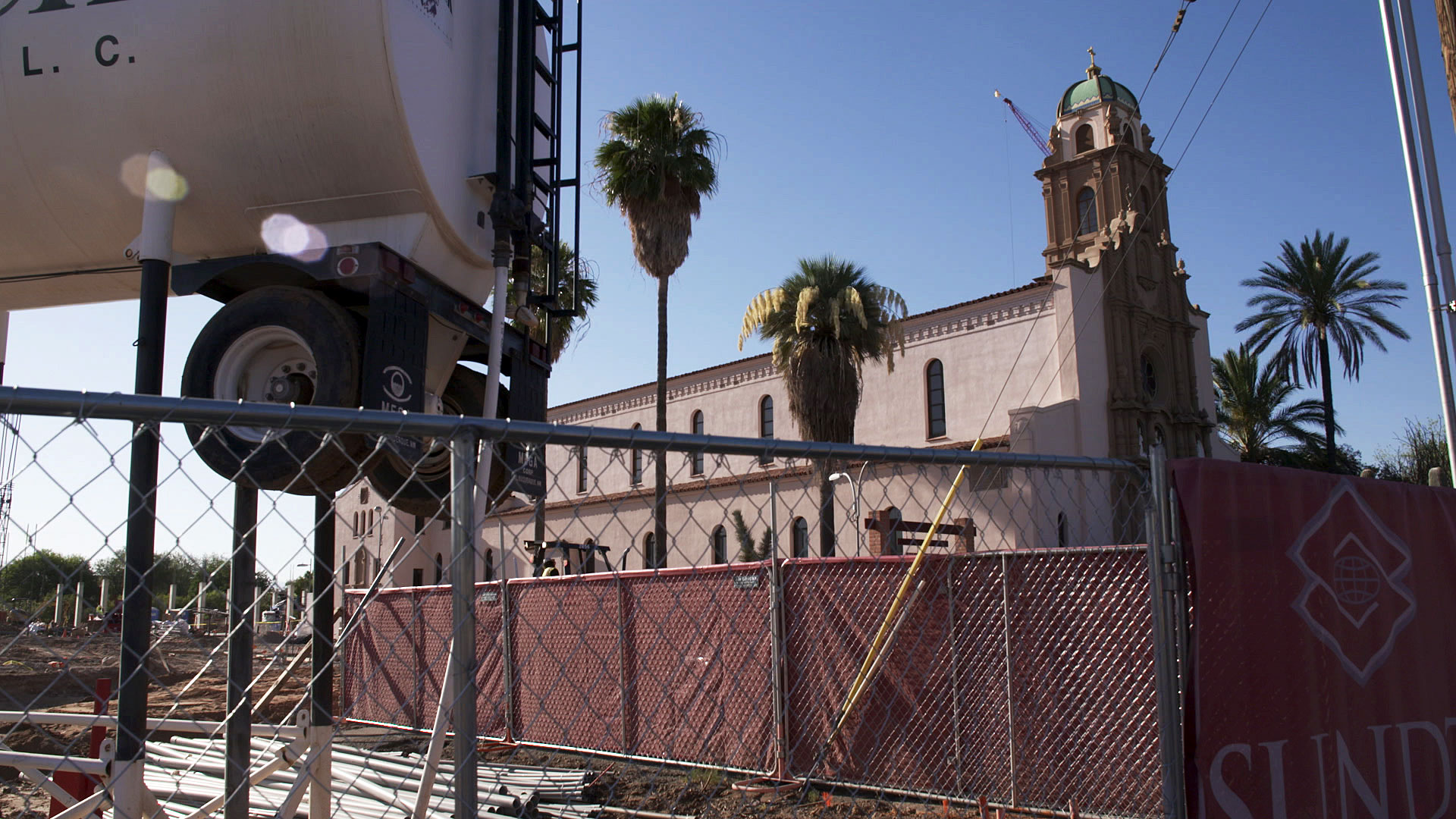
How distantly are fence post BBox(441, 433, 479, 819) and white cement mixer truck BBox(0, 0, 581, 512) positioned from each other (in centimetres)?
242

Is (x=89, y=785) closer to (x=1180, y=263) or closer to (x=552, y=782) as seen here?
(x=552, y=782)

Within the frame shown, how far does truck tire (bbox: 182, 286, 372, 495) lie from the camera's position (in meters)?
4.86

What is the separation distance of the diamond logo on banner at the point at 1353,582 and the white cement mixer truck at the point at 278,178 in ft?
11.5

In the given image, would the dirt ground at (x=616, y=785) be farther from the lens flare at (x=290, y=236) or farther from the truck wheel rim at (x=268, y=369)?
→ the lens flare at (x=290, y=236)

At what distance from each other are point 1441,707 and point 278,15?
6137mm

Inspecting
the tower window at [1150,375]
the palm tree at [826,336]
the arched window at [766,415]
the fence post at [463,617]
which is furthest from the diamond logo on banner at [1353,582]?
the arched window at [766,415]

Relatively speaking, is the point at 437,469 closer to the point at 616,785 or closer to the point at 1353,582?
the point at 616,785

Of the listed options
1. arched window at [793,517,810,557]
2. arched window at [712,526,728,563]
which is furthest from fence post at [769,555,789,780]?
arched window at [712,526,728,563]

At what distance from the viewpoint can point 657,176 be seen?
22359 mm

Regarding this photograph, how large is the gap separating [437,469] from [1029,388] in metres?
24.7

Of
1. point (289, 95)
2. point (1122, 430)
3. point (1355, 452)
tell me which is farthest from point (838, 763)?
point (1355, 452)

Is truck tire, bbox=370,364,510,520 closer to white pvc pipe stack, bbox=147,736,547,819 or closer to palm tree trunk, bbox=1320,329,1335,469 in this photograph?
white pvc pipe stack, bbox=147,736,547,819

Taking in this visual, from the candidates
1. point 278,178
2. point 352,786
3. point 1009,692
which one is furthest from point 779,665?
point 278,178

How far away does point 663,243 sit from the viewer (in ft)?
74.2
